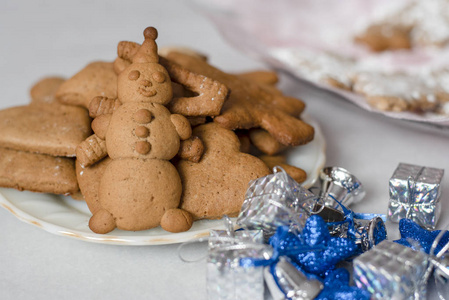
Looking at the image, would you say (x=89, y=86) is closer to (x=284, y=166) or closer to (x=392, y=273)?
(x=284, y=166)

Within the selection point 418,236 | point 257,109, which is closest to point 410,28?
point 257,109

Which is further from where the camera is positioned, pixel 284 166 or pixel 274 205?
pixel 284 166

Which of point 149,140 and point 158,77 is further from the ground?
point 158,77

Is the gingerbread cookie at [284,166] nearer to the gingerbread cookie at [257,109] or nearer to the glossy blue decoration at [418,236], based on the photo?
the gingerbread cookie at [257,109]

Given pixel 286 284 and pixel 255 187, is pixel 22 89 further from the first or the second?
pixel 286 284

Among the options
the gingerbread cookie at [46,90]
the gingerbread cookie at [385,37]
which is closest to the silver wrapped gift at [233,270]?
the gingerbread cookie at [46,90]

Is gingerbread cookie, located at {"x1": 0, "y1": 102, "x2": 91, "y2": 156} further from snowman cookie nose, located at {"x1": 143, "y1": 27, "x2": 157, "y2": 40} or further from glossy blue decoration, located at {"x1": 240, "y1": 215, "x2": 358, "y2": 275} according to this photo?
glossy blue decoration, located at {"x1": 240, "y1": 215, "x2": 358, "y2": 275}

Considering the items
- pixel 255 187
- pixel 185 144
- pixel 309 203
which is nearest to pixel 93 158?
pixel 185 144
